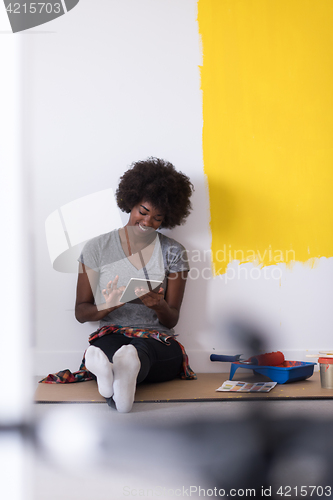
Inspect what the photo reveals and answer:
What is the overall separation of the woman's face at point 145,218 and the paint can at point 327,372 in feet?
2.37

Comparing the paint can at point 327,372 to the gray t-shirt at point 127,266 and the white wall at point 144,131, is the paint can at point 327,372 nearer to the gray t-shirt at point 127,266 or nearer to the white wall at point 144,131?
the white wall at point 144,131

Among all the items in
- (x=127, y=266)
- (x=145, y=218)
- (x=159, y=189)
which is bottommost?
(x=127, y=266)

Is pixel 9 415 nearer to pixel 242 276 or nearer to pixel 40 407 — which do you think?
pixel 40 407

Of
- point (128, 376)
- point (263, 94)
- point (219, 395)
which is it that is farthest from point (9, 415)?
point (263, 94)

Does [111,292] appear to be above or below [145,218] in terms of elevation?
below

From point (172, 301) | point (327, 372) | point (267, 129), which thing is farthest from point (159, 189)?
point (327, 372)

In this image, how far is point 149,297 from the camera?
1.31 metres

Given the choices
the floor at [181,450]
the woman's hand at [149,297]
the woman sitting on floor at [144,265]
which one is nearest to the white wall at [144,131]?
the woman sitting on floor at [144,265]

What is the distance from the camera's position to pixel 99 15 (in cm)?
175

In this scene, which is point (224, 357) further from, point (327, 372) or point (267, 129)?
point (267, 129)

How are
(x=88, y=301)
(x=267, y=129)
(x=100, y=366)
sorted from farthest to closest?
1. (x=267, y=129)
2. (x=88, y=301)
3. (x=100, y=366)

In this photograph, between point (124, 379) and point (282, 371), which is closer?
point (124, 379)

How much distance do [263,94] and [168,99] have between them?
39cm

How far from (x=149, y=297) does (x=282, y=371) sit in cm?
52
